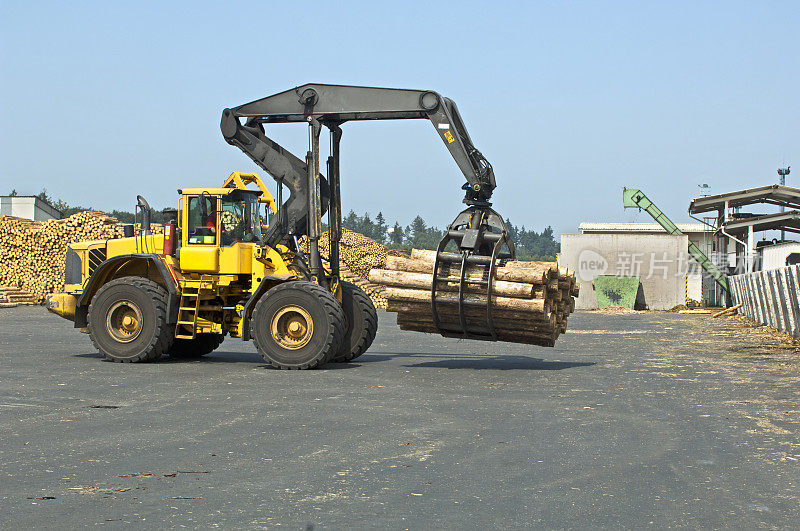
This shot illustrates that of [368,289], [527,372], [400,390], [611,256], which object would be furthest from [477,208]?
[611,256]

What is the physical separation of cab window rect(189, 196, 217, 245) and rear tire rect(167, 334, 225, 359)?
2.13m

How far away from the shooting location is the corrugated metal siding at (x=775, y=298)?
70.7 ft

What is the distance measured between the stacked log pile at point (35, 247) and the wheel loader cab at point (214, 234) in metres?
20.8

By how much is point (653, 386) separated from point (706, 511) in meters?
6.89

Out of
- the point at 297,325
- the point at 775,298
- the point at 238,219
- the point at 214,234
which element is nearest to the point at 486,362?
the point at 297,325

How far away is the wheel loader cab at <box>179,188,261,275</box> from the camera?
15.5 meters

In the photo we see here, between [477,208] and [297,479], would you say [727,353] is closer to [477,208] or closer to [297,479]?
[477,208]

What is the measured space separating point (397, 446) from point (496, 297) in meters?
6.09

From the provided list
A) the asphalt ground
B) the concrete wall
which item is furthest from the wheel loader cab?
the concrete wall

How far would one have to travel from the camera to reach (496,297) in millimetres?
13875

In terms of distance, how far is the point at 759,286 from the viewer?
28.0 m

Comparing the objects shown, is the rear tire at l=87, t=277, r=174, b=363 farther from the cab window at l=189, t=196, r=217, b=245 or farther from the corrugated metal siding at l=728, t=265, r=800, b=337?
the corrugated metal siding at l=728, t=265, r=800, b=337

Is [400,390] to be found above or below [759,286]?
below

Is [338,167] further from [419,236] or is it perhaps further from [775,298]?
[419,236]
